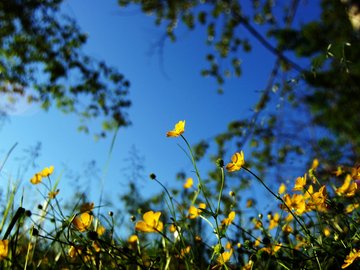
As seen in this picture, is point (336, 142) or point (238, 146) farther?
point (238, 146)

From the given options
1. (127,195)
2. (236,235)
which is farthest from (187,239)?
(127,195)

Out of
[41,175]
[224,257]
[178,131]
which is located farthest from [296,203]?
[41,175]

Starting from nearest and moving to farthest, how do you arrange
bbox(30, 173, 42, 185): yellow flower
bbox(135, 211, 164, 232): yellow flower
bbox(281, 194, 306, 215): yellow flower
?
1. bbox(135, 211, 164, 232): yellow flower
2. bbox(281, 194, 306, 215): yellow flower
3. bbox(30, 173, 42, 185): yellow flower

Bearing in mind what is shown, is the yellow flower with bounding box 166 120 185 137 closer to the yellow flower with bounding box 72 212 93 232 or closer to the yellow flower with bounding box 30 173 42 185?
the yellow flower with bounding box 72 212 93 232

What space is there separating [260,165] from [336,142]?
1494 millimetres

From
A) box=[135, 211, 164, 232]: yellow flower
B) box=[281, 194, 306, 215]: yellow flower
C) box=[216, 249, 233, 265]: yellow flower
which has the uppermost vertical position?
box=[281, 194, 306, 215]: yellow flower

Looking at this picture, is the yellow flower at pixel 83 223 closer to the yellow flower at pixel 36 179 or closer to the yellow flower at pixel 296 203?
the yellow flower at pixel 36 179

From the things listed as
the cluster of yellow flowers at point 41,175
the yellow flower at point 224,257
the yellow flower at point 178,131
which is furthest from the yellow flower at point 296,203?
the cluster of yellow flowers at point 41,175

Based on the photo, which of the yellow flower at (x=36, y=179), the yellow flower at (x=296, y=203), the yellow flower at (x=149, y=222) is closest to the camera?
the yellow flower at (x=149, y=222)

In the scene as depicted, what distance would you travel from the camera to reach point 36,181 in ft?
4.37

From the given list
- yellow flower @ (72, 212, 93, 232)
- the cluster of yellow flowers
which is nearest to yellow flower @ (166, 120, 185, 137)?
yellow flower @ (72, 212, 93, 232)

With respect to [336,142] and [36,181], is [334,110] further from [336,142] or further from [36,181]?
[36,181]

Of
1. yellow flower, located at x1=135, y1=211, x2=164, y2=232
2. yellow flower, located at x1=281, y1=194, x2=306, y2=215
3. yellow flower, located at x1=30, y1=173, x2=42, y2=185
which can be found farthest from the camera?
yellow flower, located at x1=30, y1=173, x2=42, y2=185

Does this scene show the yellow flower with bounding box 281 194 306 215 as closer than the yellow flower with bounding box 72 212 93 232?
No
